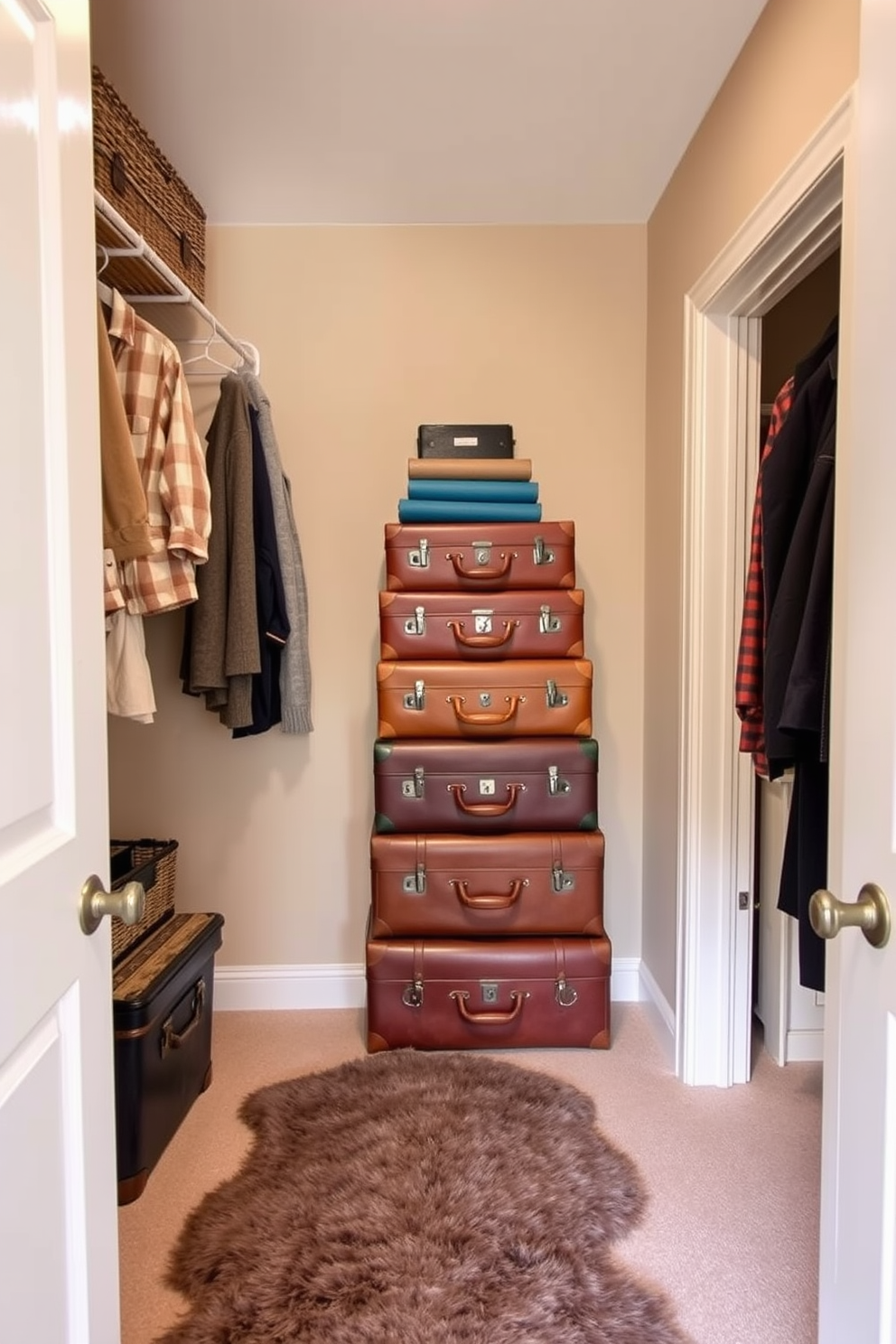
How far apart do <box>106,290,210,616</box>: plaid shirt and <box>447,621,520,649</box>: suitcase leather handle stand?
66 centimetres

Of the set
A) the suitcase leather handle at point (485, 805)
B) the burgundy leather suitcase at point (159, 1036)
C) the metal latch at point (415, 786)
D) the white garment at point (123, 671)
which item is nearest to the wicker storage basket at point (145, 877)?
the burgundy leather suitcase at point (159, 1036)

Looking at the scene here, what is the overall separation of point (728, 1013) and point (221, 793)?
1.53 m

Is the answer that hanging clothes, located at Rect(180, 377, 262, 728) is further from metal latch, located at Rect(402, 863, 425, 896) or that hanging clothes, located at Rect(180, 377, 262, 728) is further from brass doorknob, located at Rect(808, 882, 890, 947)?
brass doorknob, located at Rect(808, 882, 890, 947)

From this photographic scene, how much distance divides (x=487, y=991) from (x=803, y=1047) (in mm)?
866

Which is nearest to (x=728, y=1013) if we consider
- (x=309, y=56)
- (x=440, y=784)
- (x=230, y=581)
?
(x=440, y=784)

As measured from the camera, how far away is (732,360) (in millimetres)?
1856

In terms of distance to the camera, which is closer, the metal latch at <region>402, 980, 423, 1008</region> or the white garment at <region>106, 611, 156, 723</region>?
the white garment at <region>106, 611, 156, 723</region>

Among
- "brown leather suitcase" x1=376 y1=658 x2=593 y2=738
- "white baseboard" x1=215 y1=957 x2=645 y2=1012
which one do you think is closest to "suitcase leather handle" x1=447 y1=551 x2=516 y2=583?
"brown leather suitcase" x1=376 y1=658 x2=593 y2=738

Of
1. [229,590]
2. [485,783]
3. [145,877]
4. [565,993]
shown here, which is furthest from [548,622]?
[145,877]

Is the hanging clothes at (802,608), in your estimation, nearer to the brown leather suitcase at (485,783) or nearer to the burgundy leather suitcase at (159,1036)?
the brown leather suitcase at (485,783)

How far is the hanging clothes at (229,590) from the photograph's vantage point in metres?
1.98

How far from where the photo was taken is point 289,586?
2.12 metres

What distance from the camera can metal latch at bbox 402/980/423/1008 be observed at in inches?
76.9

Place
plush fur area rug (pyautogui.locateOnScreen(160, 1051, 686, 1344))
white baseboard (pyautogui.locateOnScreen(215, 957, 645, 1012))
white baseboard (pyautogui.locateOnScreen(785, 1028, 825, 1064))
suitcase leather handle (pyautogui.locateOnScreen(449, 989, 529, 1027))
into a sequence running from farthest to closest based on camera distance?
white baseboard (pyautogui.locateOnScreen(215, 957, 645, 1012))
white baseboard (pyautogui.locateOnScreen(785, 1028, 825, 1064))
suitcase leather handle (pyautogui.locateOnScreen(449, 989, 529, 1027))
plush fur area rug (pyautogui.locateOnScreen(160, 1051, 686, 1344))
